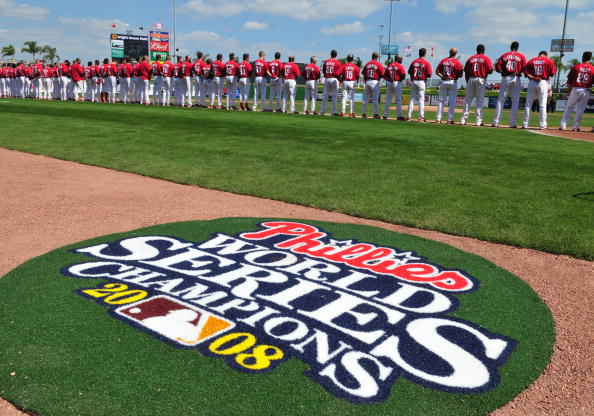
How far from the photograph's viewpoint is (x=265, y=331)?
3150mm

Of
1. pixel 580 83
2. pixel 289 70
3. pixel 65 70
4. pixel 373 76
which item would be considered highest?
pixel 65 70

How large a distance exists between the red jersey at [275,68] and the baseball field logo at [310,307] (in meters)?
17.6

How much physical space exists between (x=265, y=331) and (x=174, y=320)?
0.62 meters

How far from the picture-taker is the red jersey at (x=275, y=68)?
2144 centimetres

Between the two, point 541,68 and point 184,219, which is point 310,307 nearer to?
point 184,219

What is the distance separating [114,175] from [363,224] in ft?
15.5

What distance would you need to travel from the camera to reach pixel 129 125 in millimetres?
15117

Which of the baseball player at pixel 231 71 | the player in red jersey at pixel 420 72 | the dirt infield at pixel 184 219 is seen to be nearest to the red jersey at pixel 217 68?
the baseball player at pixel 231 71

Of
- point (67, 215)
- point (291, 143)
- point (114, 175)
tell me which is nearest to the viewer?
point (67, 215)

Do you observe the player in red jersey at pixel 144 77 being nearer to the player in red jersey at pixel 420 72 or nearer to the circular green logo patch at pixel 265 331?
the player in red jersey at pixel 420 72

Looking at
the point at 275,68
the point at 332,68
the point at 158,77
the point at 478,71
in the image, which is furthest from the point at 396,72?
the point at 158,77

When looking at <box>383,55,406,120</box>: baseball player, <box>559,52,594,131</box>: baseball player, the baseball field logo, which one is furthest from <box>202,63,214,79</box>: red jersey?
the baseball field logo

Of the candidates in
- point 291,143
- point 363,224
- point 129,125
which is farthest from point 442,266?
point 129,125

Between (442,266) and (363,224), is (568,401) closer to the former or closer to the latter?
(442,266)
